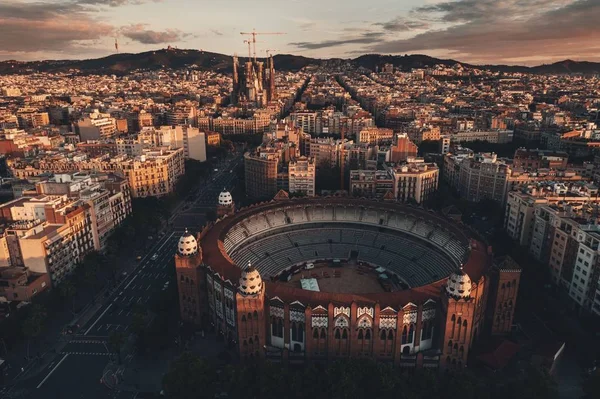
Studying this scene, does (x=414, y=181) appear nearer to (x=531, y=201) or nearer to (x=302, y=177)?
(x=302, y=177)

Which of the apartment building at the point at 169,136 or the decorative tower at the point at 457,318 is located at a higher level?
the apartment building at the point at 169,136

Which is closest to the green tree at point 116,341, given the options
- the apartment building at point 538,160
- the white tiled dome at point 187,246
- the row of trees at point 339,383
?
the row of trees at point 339,383

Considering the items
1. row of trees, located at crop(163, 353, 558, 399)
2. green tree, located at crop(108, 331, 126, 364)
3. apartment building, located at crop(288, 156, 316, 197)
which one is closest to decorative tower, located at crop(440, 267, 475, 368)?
row of trees, located at crop(163, 353, 558, 399)

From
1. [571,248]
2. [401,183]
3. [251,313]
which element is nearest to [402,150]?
[401,183]

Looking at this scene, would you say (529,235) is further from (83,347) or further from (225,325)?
(83,347)

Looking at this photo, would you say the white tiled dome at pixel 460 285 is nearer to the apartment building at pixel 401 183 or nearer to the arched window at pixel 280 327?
the arched window at pixel 280 327

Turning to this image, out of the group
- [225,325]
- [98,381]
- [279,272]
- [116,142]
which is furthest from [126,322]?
[116,142]
